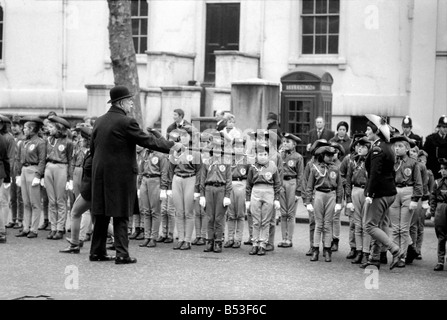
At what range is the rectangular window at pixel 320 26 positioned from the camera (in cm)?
2838

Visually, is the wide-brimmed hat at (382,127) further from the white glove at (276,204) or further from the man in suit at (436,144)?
the man in suit at (436,144)

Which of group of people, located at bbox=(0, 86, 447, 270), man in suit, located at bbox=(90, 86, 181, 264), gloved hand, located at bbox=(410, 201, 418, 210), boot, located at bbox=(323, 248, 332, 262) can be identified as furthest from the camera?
boot, located at bbox=(323, 248, 332, 262)

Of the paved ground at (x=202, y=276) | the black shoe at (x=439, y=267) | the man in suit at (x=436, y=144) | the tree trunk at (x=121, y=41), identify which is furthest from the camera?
the tree trunk at (x=121, y=41)

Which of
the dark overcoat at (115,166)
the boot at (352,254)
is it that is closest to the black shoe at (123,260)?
the dark overcoat at (115,166)

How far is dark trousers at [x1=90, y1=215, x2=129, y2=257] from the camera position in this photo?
45.9 ft

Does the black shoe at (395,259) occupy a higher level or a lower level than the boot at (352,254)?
higher

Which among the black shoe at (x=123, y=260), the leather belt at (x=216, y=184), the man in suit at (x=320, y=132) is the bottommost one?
the black shoe at (x=123, y=260)

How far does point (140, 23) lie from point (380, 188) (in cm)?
1822

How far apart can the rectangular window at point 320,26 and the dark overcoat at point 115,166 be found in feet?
50.2

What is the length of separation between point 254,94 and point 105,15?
27.8 feet

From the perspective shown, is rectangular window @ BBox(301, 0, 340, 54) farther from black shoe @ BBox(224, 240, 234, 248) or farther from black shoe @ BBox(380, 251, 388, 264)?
black shoe @ BBox(380, 251, 388, 264)

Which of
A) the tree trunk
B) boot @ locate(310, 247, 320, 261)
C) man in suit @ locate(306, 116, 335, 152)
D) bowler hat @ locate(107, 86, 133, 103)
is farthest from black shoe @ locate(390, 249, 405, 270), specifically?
the tree trunk

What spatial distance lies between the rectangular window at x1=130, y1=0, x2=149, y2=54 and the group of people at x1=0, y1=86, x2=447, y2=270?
1320 centimetres
